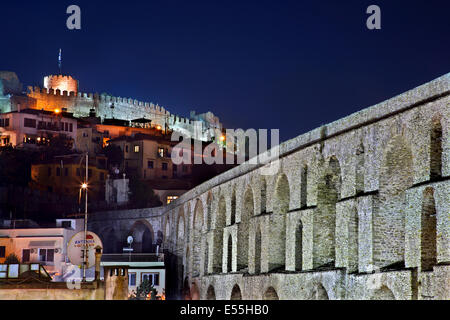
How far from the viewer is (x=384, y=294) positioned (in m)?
29.6

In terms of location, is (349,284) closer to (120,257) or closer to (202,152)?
(120,257)

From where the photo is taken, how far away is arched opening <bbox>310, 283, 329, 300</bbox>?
34781 mm

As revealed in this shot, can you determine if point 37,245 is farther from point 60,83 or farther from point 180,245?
point 60,83

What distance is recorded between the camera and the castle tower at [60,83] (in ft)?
441

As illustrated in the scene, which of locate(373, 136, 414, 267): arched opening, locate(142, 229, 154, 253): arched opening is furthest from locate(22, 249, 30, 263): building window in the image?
locate(373, 136, 414, 267): arched opening

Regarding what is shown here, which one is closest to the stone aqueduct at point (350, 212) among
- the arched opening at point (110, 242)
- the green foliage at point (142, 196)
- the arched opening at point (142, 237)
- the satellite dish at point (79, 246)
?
the satellite dish at point (79, 246)

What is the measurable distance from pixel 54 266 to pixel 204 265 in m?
19.7

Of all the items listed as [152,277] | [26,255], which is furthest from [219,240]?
[26,255]

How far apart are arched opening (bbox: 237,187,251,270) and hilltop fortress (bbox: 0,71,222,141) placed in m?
77.2

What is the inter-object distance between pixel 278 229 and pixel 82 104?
9130cm

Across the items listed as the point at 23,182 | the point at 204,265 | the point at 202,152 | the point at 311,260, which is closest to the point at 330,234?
the point at 311,260

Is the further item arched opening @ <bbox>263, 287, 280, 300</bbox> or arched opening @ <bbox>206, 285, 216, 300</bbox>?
arched opening @ <bbox>206, 285, 216, 300</bbox>

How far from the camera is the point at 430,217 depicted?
90.4ft

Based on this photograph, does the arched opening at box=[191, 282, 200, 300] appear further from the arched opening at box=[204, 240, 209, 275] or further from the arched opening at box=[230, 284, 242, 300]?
the arched opening at box=[230, 284, 242, 300]
